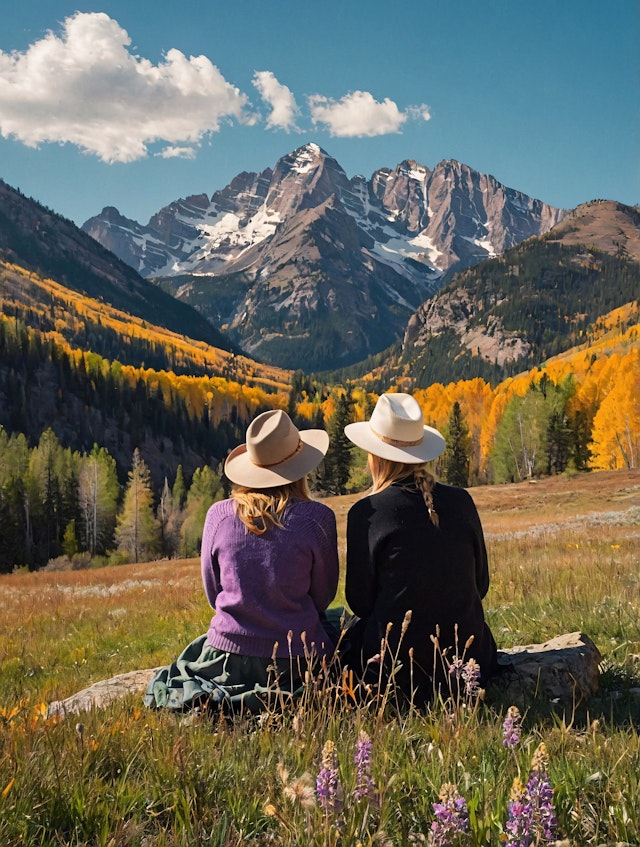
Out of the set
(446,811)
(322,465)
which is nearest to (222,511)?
(446,811)

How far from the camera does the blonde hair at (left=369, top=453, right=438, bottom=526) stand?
14.0 ft

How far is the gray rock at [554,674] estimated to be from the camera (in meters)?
4.54

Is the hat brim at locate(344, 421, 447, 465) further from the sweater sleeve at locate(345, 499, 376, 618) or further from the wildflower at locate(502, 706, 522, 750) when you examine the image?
the wildflower at locate(502, 706, 522, 750)

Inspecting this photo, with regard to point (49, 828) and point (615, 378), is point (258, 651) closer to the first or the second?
point (49, 828)

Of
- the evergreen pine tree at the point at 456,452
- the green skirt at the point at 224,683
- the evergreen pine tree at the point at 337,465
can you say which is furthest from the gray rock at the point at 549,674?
the evergreen pine tree at the point at 456,452

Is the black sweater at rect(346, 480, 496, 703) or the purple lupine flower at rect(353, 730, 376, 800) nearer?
the purple lupine flower at rect(353, 730, 376, 800)

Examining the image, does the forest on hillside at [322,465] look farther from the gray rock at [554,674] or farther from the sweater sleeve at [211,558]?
the gray rock at [554,674]

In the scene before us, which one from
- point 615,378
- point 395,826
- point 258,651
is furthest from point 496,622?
point 615,378

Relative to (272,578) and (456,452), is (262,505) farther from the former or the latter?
(456,452)

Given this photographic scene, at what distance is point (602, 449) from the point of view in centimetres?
6781

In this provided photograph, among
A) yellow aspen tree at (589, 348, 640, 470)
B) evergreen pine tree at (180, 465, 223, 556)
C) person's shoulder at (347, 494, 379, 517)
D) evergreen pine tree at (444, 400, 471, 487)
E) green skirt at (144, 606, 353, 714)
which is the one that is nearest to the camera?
green skirt at (144, 606, 353, 714)

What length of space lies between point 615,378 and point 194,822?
264 ft

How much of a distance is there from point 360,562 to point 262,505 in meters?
0.82

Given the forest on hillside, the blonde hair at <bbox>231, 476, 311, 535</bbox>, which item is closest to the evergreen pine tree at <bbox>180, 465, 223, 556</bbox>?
the forest on hillside
